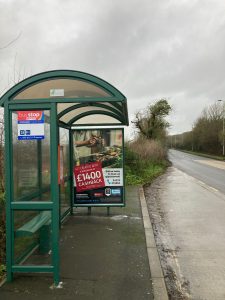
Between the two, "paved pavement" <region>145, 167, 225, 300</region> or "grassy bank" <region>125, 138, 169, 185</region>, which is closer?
"paved pavement" <region>145, 167, 225, 300</region>

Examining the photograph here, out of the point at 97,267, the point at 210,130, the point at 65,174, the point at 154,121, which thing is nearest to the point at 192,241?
the point at 97,267

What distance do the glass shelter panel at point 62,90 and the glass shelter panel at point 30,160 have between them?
224 mm

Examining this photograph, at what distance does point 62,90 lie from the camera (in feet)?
14.7

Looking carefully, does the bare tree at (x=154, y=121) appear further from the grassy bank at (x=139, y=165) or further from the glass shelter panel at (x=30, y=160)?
the glass shelter panel at (x=30, y=160)

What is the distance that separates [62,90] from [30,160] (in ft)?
3.57

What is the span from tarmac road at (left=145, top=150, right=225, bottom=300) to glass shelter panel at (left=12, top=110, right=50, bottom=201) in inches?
83.9

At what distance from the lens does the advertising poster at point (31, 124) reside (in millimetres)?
4344

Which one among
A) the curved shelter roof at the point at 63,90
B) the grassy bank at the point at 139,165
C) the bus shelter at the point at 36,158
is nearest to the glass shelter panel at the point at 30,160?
the bus shelter at the point at 36,158

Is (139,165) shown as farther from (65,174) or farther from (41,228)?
(41,228)

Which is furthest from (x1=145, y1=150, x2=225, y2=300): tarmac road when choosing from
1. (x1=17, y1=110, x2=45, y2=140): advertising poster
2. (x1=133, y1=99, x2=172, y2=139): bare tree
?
(x1=133, y1=99, x2=172, y2=139): bare tree

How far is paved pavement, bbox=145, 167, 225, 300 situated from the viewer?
4.49 meters

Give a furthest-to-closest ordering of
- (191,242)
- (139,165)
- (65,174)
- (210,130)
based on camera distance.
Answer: (210,130) < (139,165) < (65,174) < (191,242)

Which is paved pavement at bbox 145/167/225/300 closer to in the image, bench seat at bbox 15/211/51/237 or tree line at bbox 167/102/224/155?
bench seat at bbox 15/211/51/237

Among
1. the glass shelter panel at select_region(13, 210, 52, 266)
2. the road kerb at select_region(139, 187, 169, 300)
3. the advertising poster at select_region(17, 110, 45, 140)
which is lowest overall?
the road kerb at select_region(139, 187, 169, 300)
